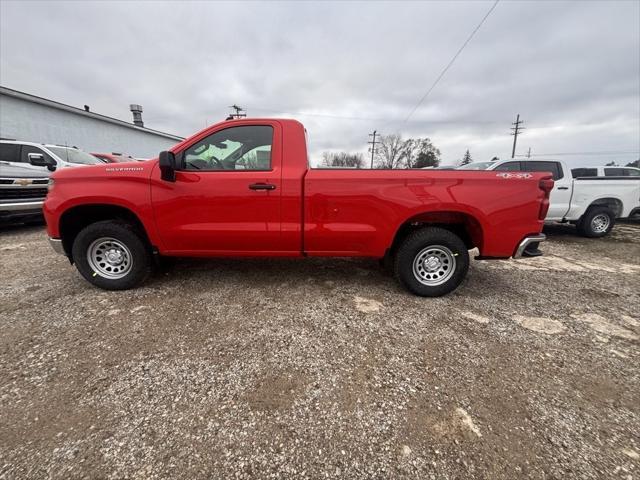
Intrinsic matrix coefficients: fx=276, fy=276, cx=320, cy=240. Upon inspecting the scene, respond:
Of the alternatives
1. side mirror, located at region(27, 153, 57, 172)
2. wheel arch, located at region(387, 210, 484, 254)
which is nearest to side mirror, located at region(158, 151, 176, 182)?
wheel arch, located at region(387, 210, 484, 254)

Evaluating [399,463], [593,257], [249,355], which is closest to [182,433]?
[249,355]

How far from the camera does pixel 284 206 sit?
9.68ft

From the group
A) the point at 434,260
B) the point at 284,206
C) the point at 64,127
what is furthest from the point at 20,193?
the point at 64,127

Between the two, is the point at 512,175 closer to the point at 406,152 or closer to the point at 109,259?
the point at 109,259

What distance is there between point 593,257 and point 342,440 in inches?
233

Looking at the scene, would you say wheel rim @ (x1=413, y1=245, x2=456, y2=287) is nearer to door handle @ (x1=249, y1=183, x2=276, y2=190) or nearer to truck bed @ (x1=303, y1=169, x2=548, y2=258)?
truck bed @ (x1=303, y1=169, x2=548, y2=258)

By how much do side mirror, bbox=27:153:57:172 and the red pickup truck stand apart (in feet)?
14.3

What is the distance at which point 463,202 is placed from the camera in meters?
2.88

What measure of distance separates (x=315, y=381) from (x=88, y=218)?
3.36 m

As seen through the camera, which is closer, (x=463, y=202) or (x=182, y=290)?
(x=463, y=202)

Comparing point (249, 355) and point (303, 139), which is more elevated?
point (303, 139)

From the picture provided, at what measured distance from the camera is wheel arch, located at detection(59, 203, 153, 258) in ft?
10.3

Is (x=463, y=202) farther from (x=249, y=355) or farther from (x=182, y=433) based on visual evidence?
(x=182, y=433)

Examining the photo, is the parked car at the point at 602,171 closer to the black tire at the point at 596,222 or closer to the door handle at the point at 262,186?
the black tire at the point at 596,222
